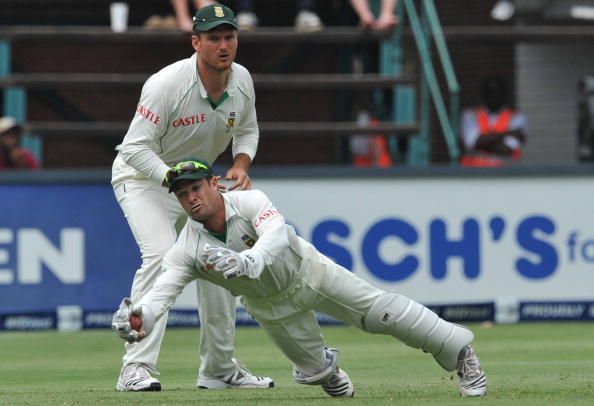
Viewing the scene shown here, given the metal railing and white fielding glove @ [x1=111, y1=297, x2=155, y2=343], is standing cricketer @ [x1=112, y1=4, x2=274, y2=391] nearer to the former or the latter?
white fielding glove @ [x1=111, y1=297, x2=155, y2=343]

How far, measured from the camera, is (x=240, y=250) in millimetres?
7168

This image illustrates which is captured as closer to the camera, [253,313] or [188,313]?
[253,313]

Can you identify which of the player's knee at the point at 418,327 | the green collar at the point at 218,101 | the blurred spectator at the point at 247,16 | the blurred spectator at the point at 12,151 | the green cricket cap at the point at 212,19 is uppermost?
the blurred spectator at the point at 247,16

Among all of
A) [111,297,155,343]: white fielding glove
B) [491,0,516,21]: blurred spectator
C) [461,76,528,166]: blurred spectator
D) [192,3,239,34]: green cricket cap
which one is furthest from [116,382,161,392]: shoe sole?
[491,0,516,21]: blurred spectator

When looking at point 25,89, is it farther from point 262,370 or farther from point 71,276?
point 262,370

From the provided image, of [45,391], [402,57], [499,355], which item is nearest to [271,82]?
[402,57]

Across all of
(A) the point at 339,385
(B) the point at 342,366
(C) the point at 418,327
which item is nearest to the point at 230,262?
(C) the point at 418,327

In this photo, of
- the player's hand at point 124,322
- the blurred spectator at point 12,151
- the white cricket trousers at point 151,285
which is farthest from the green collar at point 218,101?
the blurred spectator at point 12,151

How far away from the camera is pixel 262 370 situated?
9.42 meters

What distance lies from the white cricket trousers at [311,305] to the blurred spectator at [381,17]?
8.49 m

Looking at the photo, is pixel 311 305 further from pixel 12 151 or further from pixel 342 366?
pixel 12 151

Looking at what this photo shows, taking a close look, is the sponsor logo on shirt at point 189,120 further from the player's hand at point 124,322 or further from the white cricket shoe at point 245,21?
the white cricket shoe at point 245,21

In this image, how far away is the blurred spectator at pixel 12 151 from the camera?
14.1 metres

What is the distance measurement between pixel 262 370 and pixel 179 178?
2.85m
